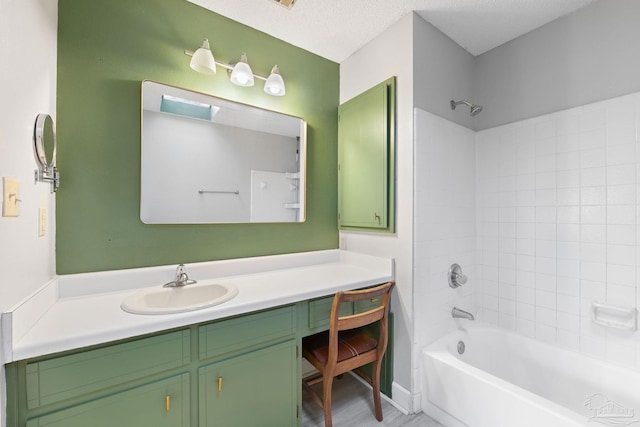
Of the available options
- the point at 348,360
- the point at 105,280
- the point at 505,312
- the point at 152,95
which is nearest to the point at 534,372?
the point at 505,312

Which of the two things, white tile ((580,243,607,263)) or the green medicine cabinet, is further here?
the green medicine cabinet

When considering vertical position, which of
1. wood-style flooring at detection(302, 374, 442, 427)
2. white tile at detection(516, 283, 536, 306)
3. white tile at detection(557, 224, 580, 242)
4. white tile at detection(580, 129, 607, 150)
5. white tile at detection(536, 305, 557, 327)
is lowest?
wood-style flooring at detection(302, 374, 442, 427)

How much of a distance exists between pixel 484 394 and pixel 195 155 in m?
2.08

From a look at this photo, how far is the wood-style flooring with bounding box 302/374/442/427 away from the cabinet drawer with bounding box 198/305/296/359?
2.35 ft

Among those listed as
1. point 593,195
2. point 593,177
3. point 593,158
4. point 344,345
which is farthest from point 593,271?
point 344,345

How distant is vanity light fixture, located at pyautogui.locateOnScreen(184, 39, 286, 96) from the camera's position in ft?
5.00

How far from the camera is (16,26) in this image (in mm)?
928

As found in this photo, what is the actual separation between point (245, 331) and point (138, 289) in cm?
68

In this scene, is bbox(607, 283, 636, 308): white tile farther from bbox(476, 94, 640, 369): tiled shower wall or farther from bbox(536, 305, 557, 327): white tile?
bbox(536, 305, 557, 327): white tile

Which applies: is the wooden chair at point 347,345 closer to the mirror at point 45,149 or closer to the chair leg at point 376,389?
the chair leg at point 376,389

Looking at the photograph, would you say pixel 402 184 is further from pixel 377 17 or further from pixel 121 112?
pixel 121 112

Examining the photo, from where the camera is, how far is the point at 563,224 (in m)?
1.71

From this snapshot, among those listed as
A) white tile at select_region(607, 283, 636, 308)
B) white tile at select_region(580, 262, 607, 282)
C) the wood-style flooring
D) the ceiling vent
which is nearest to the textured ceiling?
the ceiling vent
